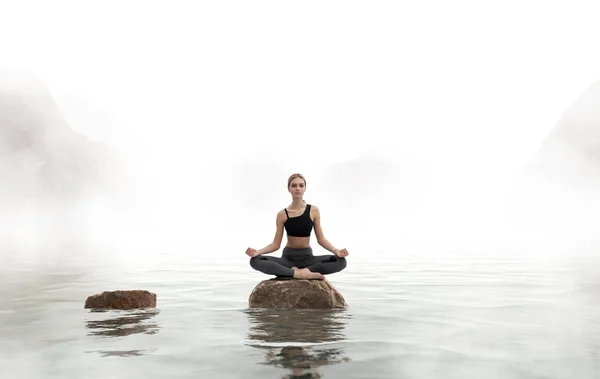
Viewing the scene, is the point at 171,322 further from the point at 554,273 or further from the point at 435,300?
the point at 554,273

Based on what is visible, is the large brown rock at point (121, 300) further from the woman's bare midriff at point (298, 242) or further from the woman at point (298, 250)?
the woman's bare midriff at point (298, 242)

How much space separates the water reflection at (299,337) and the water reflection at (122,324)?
6.13 feet

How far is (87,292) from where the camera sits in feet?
59.6

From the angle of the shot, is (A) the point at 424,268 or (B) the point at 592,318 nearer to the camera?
(B) the point at 592,318

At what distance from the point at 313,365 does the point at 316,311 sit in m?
5.34

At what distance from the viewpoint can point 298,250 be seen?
48.0 feet

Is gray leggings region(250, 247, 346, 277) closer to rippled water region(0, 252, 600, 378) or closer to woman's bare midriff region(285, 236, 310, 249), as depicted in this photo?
woman's bare midriff region(285, 236, 310, 249)

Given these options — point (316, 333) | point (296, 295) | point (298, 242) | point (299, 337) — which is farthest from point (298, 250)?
point (299, 337)

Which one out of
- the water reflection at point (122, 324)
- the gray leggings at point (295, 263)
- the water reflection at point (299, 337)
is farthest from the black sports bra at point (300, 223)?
the water reflection at point (122, 324)

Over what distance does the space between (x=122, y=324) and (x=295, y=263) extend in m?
4.11

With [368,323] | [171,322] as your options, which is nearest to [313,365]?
[368,323]

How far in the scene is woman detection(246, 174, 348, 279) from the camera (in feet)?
46.8

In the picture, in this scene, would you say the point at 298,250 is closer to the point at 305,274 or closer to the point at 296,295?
the point at 305,274

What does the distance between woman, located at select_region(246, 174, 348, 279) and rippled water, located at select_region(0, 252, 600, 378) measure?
1.04m
